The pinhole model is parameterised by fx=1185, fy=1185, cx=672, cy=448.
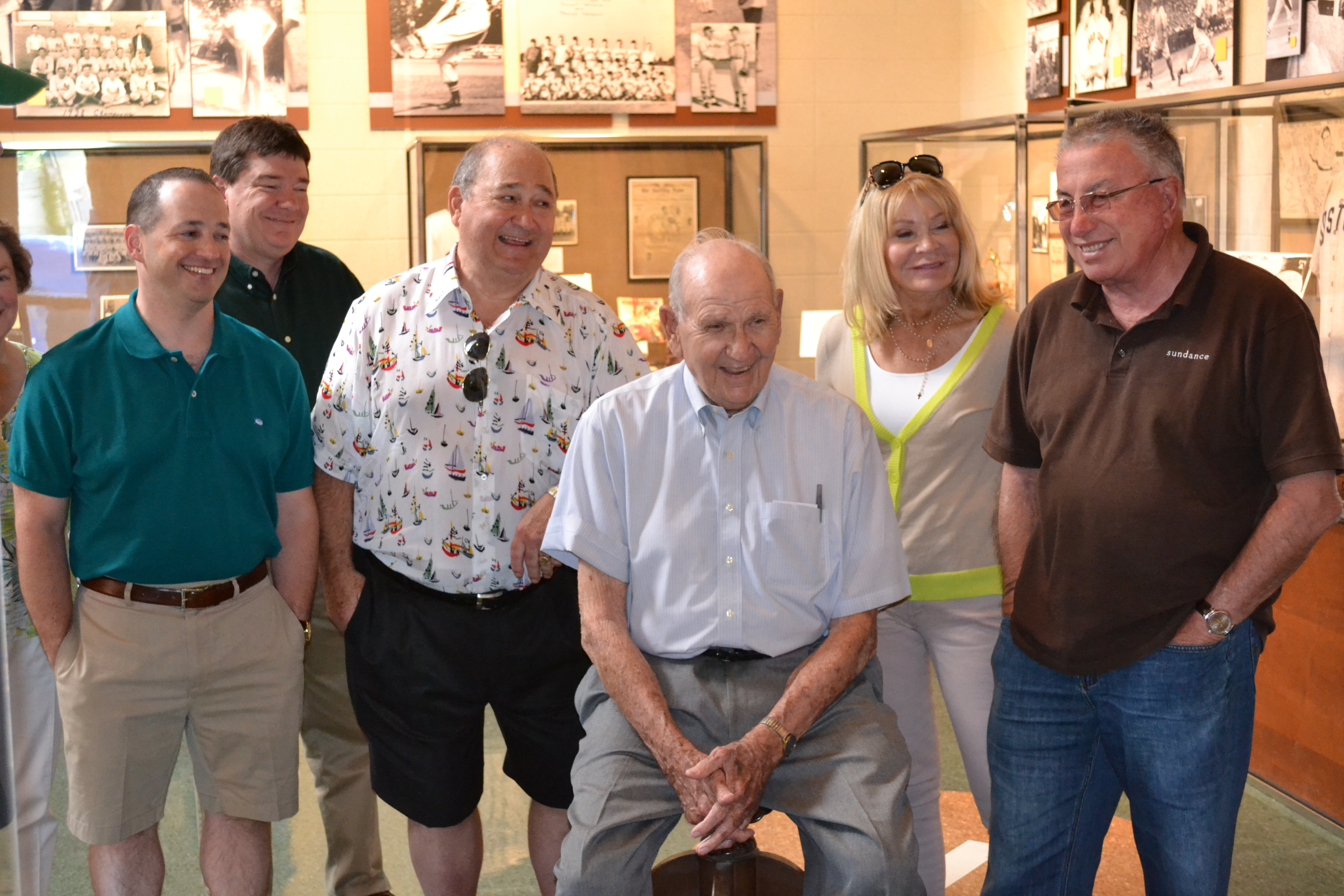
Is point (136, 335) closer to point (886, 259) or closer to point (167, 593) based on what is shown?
point (167, 593)

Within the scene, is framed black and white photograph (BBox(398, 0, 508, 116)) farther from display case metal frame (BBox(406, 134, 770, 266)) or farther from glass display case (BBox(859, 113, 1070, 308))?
glass display case (BBox(859, 113, 1070, 308))

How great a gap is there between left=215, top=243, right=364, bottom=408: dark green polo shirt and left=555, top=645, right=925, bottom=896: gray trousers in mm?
1170

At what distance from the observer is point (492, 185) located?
2.32m

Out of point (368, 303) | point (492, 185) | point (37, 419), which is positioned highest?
point (492, 185)

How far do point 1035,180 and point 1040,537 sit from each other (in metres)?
2.45

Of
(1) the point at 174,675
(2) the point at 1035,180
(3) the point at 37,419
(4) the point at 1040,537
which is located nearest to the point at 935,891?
(4) the point at 1040,537

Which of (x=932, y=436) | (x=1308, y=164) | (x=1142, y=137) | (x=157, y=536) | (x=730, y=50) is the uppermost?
(x=730, y=50)

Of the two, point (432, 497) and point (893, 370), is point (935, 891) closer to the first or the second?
point (893, 370)

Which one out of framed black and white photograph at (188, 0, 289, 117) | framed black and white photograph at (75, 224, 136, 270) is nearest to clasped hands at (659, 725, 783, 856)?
framed black and white photograph at (75, 224, 136, 270)

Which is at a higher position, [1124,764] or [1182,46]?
[1182,46]

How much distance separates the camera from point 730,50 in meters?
5.40

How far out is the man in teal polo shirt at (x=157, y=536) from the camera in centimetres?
218

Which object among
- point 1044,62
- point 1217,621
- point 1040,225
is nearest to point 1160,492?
point 1217,621

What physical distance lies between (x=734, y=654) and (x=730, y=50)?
12.9 ft
